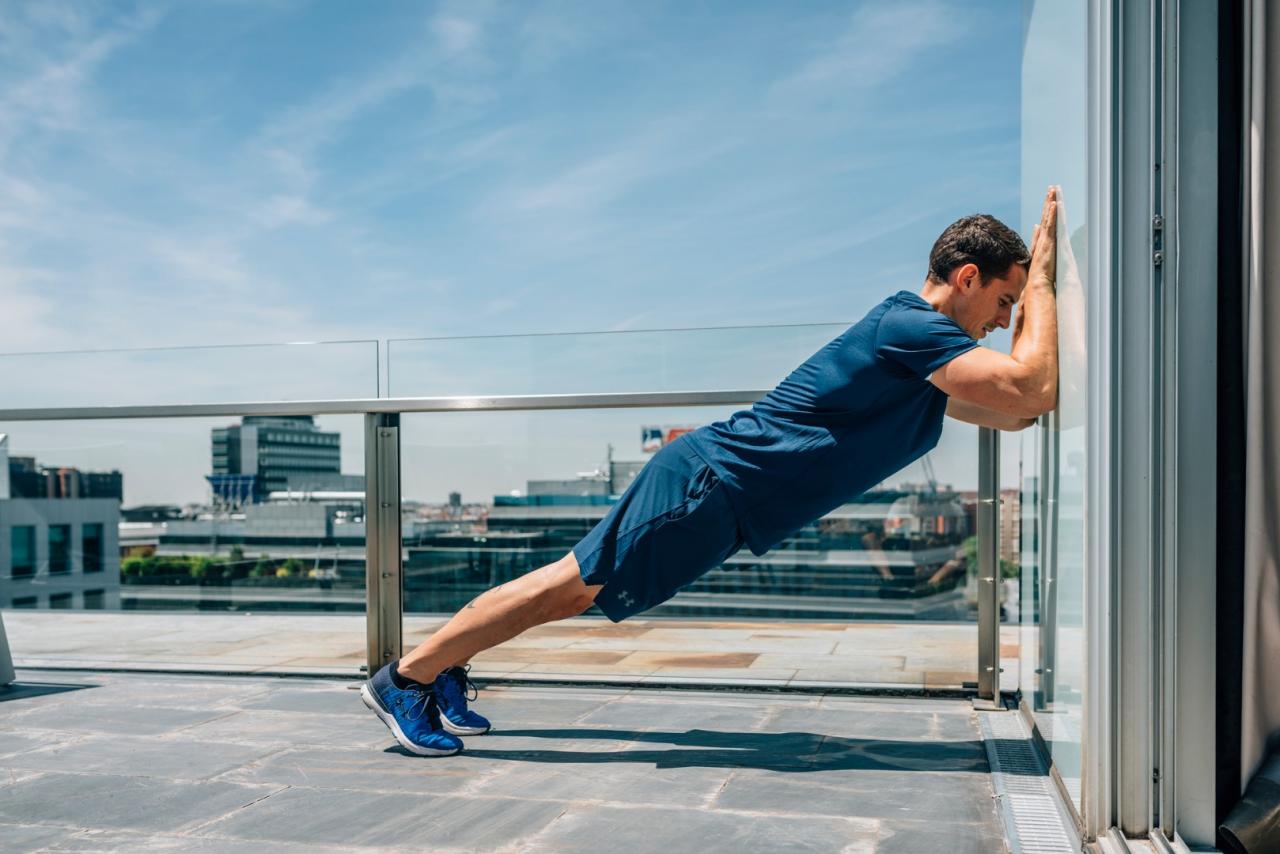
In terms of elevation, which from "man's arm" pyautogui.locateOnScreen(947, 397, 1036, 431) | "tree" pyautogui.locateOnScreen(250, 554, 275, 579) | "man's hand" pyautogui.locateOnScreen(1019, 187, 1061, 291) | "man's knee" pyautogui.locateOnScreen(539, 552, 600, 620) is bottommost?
"tree" pyautogui.locateOnScreen(250, 554, 275, 579)

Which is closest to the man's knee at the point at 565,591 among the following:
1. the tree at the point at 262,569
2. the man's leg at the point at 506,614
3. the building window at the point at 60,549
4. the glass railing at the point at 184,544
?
the man's leg at the point at 506,614

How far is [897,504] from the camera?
4.21 m

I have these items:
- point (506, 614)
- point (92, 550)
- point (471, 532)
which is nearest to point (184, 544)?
point (92, 550)

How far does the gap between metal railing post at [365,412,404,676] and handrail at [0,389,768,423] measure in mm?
108

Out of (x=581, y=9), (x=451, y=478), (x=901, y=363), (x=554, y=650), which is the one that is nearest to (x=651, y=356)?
(x=451, y=478)

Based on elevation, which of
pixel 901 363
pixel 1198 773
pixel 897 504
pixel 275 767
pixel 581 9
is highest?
pixel 581 9

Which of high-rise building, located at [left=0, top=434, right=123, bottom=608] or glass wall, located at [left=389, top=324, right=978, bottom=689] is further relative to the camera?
high-rise building, located at [left=0, top=434, right=123, bottom=608]

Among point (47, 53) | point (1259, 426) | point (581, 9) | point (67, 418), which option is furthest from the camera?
point (47, 53)

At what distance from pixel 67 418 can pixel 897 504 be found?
3.70 metres

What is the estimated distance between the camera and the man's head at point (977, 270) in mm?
2764

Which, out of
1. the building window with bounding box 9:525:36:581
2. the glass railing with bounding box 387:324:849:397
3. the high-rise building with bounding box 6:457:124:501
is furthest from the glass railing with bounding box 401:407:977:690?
the building window with bounding box 9:525:36:581

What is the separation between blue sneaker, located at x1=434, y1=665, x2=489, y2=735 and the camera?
131 inches

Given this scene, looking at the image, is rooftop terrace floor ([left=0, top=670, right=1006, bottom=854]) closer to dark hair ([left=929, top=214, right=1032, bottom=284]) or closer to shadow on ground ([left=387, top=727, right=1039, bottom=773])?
shadow on ground ([left=387, top=727, right=1039, bottom=773])

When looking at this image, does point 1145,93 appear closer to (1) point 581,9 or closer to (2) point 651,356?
(2) point 651,356
